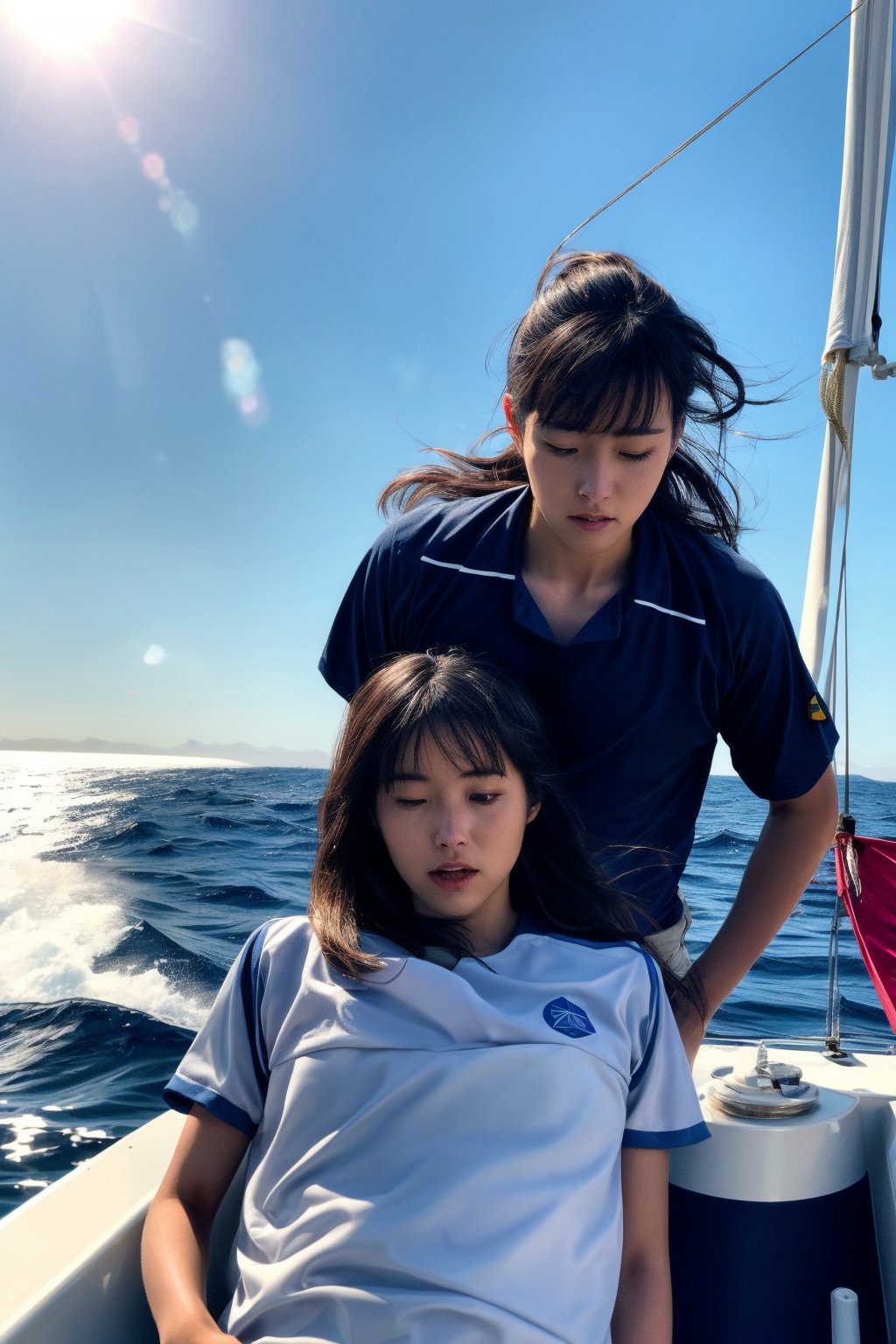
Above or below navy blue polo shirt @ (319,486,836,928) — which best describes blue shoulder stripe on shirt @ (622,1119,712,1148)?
below

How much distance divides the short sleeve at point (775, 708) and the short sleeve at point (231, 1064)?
695 mm

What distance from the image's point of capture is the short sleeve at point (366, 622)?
4.65ft

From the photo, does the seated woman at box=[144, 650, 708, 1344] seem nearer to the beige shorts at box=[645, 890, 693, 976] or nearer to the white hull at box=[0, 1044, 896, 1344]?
the white hull at box=[0, 1044, 896, 1344]

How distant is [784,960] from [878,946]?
10.7ft

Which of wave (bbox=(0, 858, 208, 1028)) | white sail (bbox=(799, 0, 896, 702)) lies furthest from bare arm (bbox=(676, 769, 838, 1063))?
wave (bbox=(0, 858, 208, 1028))

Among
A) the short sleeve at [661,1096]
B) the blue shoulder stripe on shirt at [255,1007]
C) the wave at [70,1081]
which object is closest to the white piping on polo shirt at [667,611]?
the short sleeve at [661,1096]

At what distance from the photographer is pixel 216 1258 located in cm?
109

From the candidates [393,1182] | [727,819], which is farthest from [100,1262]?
[727,819]

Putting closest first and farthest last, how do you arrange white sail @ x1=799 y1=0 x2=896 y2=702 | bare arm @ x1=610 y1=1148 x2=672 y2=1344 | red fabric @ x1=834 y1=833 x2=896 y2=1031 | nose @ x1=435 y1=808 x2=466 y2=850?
bare arm @ x1=610 y1=1148 x2=672 y2=1344
nose @ x1=435 y1=808 x2=466 y2=850
red fabric @ x1=834 y1=833 x2=896 y2=1031
white sail @ x1=799 y1=0 x2=896 y2=702

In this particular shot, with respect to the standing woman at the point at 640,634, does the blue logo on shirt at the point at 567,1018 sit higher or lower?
lower

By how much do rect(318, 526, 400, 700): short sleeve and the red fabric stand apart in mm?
912

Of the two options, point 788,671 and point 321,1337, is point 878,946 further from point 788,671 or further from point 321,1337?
point 321,1337

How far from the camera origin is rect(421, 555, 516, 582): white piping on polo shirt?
1352mm

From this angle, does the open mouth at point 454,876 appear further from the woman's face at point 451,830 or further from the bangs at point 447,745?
the bangs at point 447,745
